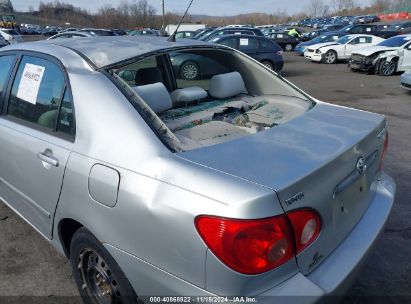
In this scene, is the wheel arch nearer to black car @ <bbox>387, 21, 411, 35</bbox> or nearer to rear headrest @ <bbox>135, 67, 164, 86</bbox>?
rear headrest @ <bbox>135, 67, 164, 86</bbox>

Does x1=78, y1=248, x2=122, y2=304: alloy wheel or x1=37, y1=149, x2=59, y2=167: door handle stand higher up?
x1=37, y1=149, x2=59, y2=167: door handle

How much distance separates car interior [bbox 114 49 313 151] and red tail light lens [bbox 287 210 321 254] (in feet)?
2.46

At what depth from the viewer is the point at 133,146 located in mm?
1862

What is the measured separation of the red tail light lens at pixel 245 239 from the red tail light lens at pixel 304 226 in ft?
0.19

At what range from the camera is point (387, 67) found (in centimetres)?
1481

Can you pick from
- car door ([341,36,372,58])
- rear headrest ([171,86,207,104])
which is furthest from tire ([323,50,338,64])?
rear headrest ([171,86,207,104])

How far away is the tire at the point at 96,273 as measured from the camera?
6.61 ft

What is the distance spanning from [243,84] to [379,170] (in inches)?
54.7

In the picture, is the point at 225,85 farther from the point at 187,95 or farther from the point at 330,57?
the point at 330,57

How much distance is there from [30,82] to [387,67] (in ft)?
49.1

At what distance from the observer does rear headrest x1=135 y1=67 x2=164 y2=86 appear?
3.37m

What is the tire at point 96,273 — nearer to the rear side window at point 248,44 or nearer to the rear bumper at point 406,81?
the rear bumper at point 406,81

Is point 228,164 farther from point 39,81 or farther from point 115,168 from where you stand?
point 39,81

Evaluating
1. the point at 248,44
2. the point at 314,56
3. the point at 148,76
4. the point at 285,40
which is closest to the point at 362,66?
the point at 248,44
